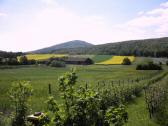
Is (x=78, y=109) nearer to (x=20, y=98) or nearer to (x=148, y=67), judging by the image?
(x=20, y=98)

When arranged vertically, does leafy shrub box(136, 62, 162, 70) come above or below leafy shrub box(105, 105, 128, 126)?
below

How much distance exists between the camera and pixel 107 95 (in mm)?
29062

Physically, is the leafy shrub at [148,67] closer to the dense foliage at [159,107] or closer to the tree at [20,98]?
the dense foliage at [159,107]

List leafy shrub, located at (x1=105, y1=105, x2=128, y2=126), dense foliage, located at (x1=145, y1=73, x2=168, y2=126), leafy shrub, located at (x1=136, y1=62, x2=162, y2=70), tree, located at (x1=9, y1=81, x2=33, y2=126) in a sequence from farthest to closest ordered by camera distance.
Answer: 1. leafy shrub, located at (x1=136, y1=62, x2=162, y2=70)
2. dense foliage, located at (x1=145, y1=73, x2=168, y2=126)
3. tree, located at (x1=9, y1=81, x2=33, y2=126)
4. leafy shrub, located at (x1=105, y1=105, x2=128, y2=126)

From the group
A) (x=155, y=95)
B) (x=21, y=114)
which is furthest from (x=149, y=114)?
(x=21, y=114)

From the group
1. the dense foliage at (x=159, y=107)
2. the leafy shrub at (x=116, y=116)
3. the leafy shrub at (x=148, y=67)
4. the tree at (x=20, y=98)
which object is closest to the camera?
the leafy shrub at (x=116, y=116)

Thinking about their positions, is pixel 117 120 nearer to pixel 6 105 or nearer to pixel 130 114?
pixel 130 114

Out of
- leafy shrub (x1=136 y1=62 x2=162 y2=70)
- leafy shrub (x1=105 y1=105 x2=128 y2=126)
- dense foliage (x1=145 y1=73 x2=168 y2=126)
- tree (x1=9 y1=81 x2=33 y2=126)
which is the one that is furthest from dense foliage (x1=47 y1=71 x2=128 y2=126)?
leafy shrub (x1=136 y1=62 x2=162 y2=70)

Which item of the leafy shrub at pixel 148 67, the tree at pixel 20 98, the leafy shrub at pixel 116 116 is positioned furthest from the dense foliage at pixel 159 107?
the leafy shrub at pixel 148 67

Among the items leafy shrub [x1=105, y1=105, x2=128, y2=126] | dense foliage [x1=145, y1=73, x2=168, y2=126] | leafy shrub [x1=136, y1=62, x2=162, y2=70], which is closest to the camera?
leafy shrub [x1=105, y1=105, x2=128, y2=126]

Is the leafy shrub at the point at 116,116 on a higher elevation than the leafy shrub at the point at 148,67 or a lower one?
higher

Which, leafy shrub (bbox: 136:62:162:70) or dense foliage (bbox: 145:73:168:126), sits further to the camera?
leafy shrub (bbox: 136:62:162:70)

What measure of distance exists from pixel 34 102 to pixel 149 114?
11670 mm

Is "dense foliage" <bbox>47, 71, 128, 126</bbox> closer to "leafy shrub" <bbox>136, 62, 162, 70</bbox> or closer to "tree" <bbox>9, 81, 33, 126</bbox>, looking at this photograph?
"tree" <bbox>9, 81, 33, 126</bbox>
